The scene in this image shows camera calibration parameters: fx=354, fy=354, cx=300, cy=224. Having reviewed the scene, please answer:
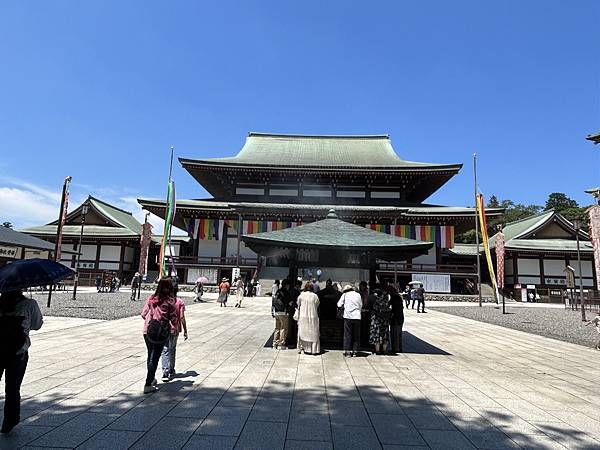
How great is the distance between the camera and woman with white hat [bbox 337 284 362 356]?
8.03m

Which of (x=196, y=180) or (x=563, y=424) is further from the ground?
(x=196, y=180)

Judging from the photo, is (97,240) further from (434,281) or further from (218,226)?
(434,281)

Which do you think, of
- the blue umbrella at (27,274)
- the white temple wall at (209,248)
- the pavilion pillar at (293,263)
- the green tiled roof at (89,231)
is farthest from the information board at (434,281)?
the blue umbrella at (27,274)

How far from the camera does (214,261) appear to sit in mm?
31031

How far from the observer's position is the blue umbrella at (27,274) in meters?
3.67

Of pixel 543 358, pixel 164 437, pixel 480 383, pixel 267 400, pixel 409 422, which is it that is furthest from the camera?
pixel 543 358

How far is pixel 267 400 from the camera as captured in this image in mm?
4984

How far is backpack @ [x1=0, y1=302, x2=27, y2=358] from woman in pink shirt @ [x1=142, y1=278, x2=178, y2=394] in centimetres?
157

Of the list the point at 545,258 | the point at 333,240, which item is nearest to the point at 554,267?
the point at 545,258

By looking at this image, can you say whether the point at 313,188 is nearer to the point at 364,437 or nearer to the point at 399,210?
the point at 399,210

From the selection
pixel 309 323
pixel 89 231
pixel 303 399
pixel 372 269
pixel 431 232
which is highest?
pixel 431 232

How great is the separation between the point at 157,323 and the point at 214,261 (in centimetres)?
2653

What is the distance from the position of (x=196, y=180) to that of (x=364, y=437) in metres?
36.3

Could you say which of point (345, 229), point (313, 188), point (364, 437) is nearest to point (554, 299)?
point (313, 188)
